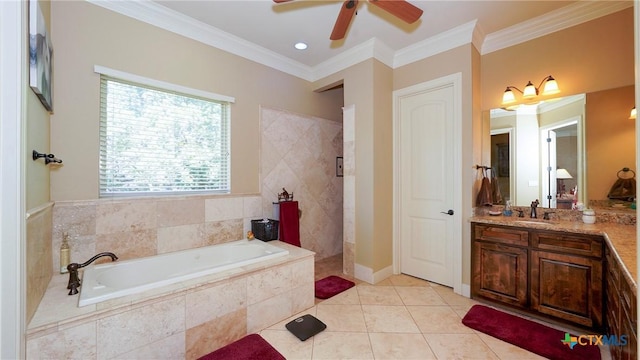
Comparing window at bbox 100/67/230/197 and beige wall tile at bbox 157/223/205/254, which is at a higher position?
A: window at bbox 100/67/230/197

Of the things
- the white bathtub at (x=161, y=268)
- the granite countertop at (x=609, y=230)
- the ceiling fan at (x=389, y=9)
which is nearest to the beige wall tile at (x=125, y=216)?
the white bathtub at (x=161, y=268)

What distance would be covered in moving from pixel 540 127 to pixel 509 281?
61.9 inches

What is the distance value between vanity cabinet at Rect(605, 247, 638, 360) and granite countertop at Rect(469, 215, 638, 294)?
0.23 feet

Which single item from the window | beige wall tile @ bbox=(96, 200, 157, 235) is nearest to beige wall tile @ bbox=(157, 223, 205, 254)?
beige wall tile @ bbox=(96, 200, 157, 235)

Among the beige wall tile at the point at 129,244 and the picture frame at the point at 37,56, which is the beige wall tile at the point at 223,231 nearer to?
the beige wall tile at the point at 129,244

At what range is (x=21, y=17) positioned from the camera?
1.19 meters

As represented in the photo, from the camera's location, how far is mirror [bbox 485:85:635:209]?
7.42 ft

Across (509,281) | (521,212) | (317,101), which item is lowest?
(509,281)

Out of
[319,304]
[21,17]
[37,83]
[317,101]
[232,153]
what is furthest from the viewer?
[317,101]

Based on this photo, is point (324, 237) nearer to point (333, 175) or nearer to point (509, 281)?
point (333, 175)

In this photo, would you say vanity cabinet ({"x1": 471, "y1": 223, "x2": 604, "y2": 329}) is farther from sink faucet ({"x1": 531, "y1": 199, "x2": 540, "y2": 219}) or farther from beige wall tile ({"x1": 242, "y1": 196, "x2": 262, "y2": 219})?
beige wall tile ({"x1": 242, "y1": 196, "x2": 262, "y2": 219})

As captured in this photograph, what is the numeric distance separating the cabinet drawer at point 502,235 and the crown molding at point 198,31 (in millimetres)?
2955

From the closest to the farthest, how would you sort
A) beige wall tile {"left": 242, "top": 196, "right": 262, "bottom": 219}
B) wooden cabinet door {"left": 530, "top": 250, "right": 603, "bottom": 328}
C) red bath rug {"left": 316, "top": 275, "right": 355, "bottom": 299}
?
wooden cabinet door {"left": 530, "top": 250, "right": 603, "bottom": 328}
red bath rug {"left": 316, "top": 275, "right": 355, "bottom": 299}
beige wall tile {"left": 242, "top": 196, "right": 262, "bottom": 219}

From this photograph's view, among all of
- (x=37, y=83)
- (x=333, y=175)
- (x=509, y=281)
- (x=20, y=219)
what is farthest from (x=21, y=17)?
(x=509, y=281)
